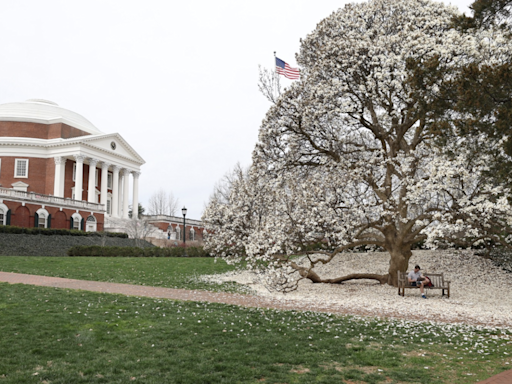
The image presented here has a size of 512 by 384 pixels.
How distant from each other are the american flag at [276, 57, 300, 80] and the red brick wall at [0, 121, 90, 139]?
4720cm

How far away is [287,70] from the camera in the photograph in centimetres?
1950

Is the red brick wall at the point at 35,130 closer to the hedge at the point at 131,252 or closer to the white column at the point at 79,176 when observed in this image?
the white column at the point at 79,176

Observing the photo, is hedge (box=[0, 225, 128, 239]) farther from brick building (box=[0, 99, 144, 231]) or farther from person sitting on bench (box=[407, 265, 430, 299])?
person sitting on bench (box=[407, 265, 430, 299])

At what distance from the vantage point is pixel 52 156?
57.7 m

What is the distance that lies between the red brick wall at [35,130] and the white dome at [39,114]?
1.77 feet

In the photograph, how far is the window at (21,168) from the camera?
5634cm

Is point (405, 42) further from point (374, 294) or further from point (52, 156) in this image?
point (52, 156)

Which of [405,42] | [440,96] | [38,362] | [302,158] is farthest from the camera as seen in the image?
[302,158]

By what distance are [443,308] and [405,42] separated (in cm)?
892

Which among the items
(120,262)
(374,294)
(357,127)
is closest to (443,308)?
(374,294)

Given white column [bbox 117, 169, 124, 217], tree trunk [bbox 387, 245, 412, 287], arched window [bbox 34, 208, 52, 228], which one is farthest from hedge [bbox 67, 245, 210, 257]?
white column [bbox 117, 169, 124, 217]

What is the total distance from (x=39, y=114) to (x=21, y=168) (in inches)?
325

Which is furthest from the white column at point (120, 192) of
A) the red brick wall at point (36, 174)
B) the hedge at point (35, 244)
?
the hedge at point (35, 244)

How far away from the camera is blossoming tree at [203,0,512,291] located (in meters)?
14.0
